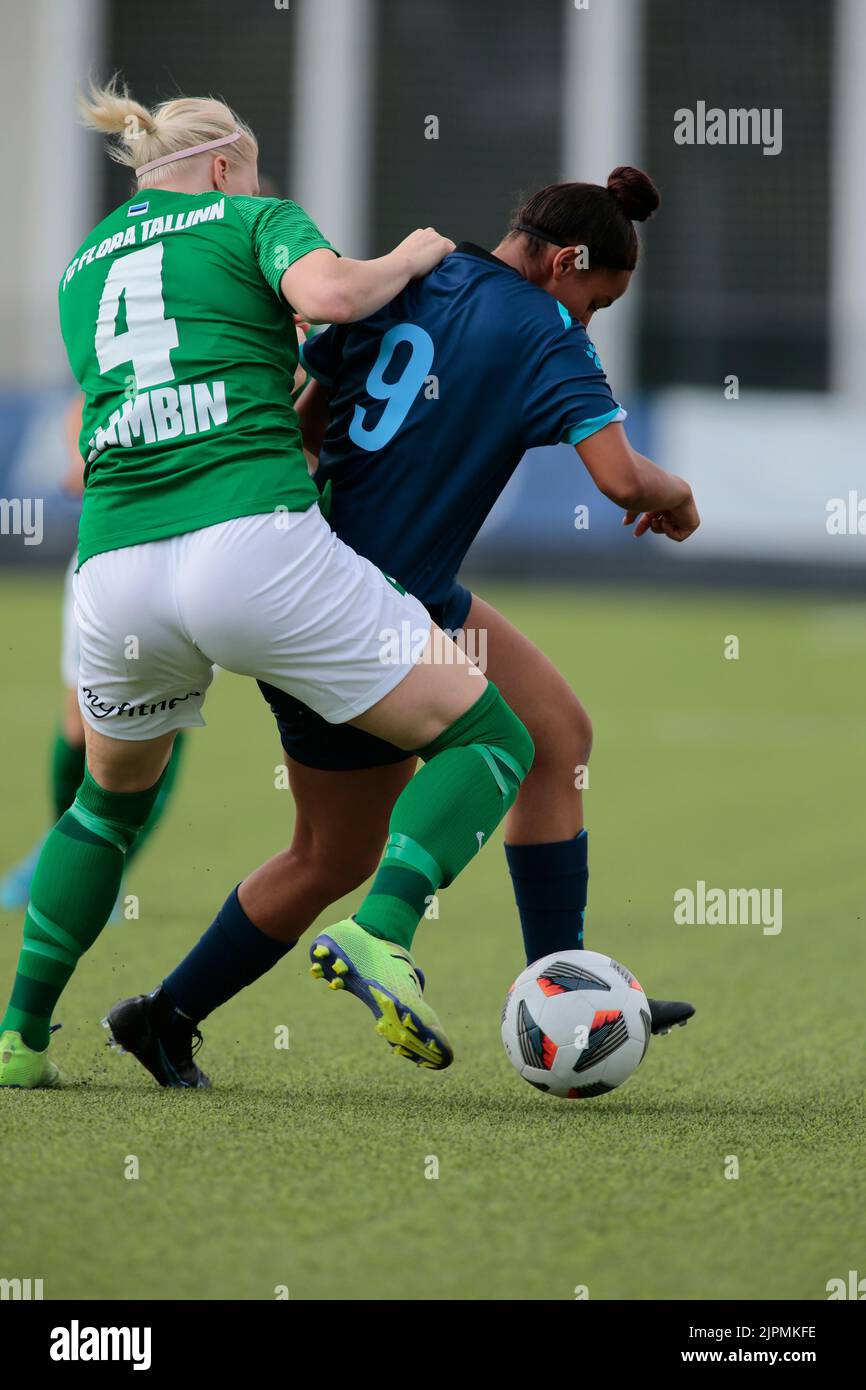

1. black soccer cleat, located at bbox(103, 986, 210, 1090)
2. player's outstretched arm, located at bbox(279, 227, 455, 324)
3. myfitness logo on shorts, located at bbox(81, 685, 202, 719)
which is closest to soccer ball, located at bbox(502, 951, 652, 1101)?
black soccer cleat, located at bbox(103, 986, 210, 1090)

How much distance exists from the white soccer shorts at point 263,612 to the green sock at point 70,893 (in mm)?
349

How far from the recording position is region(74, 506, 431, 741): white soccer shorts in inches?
111

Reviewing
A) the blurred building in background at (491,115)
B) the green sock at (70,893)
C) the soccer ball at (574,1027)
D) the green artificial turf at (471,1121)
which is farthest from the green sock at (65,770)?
the blurred building in background at (491,115)

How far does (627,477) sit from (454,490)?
0.33 m

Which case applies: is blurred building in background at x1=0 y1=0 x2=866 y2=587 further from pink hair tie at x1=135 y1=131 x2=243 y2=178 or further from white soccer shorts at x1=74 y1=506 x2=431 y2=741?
white soccer shorts at x1=74 y1=506 x2=431 y2=741

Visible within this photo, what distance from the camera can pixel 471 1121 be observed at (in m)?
3.12

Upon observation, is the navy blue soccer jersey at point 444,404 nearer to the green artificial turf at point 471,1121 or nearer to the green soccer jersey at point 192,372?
the green soccer jersey at point 192,372

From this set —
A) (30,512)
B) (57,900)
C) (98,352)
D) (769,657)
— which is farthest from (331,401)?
(30,512)

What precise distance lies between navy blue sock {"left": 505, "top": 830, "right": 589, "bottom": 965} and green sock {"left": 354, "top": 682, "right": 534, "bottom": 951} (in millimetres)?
522

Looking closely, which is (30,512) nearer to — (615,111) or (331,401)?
(615,111)

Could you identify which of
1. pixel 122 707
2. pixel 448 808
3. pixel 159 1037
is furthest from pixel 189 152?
pixel 159 1037

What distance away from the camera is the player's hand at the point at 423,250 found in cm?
306

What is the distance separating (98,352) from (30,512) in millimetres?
14040

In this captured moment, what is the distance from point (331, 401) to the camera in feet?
10.8
